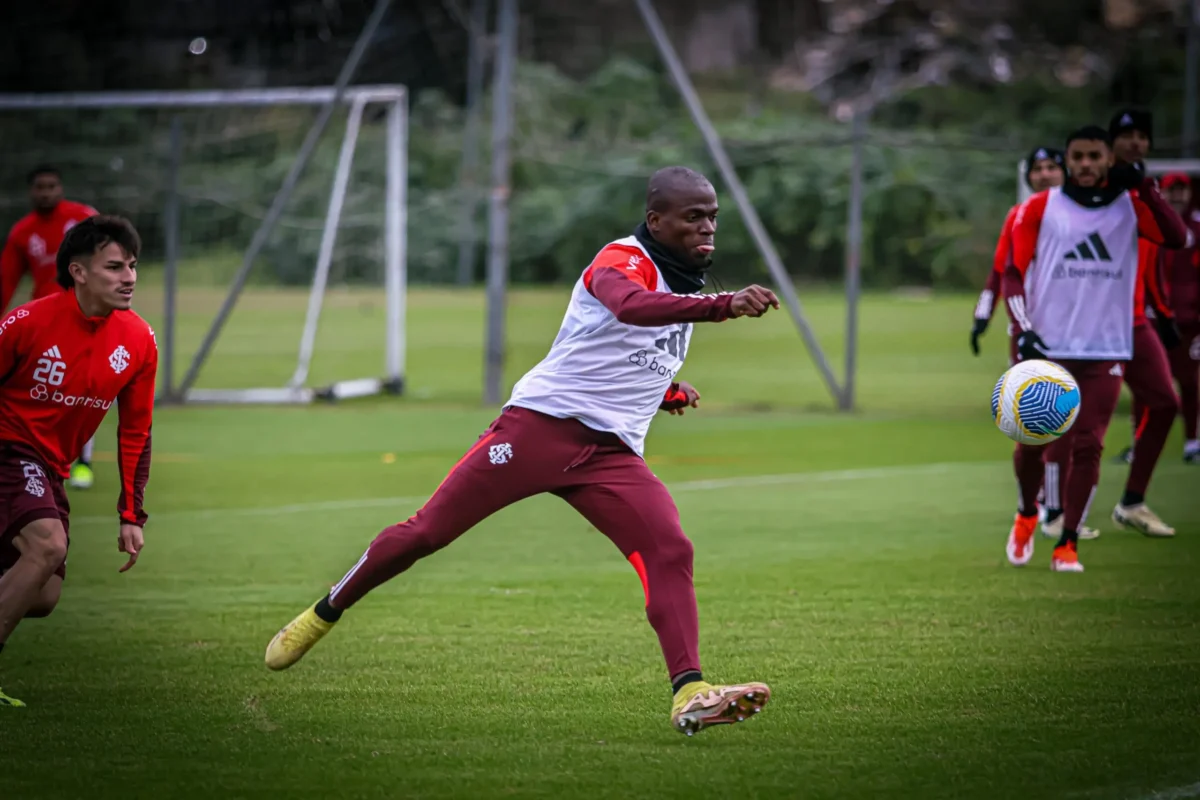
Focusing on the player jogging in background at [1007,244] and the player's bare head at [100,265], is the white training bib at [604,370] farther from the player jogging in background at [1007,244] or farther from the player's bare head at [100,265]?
the player jogging in background at [1007,244]

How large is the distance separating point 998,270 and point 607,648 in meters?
4.22

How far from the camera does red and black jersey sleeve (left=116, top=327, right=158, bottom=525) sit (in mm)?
6680

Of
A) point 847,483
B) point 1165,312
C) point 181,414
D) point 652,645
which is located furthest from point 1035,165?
point 181,414

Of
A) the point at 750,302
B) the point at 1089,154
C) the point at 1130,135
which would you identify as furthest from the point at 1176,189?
the point at 750,302

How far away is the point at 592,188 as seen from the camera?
27.8 m

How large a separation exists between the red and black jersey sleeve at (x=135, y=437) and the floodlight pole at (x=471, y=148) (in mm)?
23781

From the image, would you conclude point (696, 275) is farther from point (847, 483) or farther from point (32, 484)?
point (847, 483)

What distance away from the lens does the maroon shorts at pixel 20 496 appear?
20.6 feet

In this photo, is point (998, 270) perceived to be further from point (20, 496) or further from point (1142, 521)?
point (20, 496)

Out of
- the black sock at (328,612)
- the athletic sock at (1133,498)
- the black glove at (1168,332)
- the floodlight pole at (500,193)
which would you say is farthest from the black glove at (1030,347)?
the floodlight pole at (500,193)

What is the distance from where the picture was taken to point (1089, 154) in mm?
9375

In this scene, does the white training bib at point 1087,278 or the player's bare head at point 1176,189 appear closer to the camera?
the white training bib at point 1087,278

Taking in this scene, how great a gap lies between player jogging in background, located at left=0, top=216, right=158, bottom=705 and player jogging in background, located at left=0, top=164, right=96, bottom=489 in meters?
6.98

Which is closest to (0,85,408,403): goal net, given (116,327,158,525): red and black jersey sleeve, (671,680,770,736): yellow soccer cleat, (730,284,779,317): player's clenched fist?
(116,327,158,525): red and black jersey sleeve
